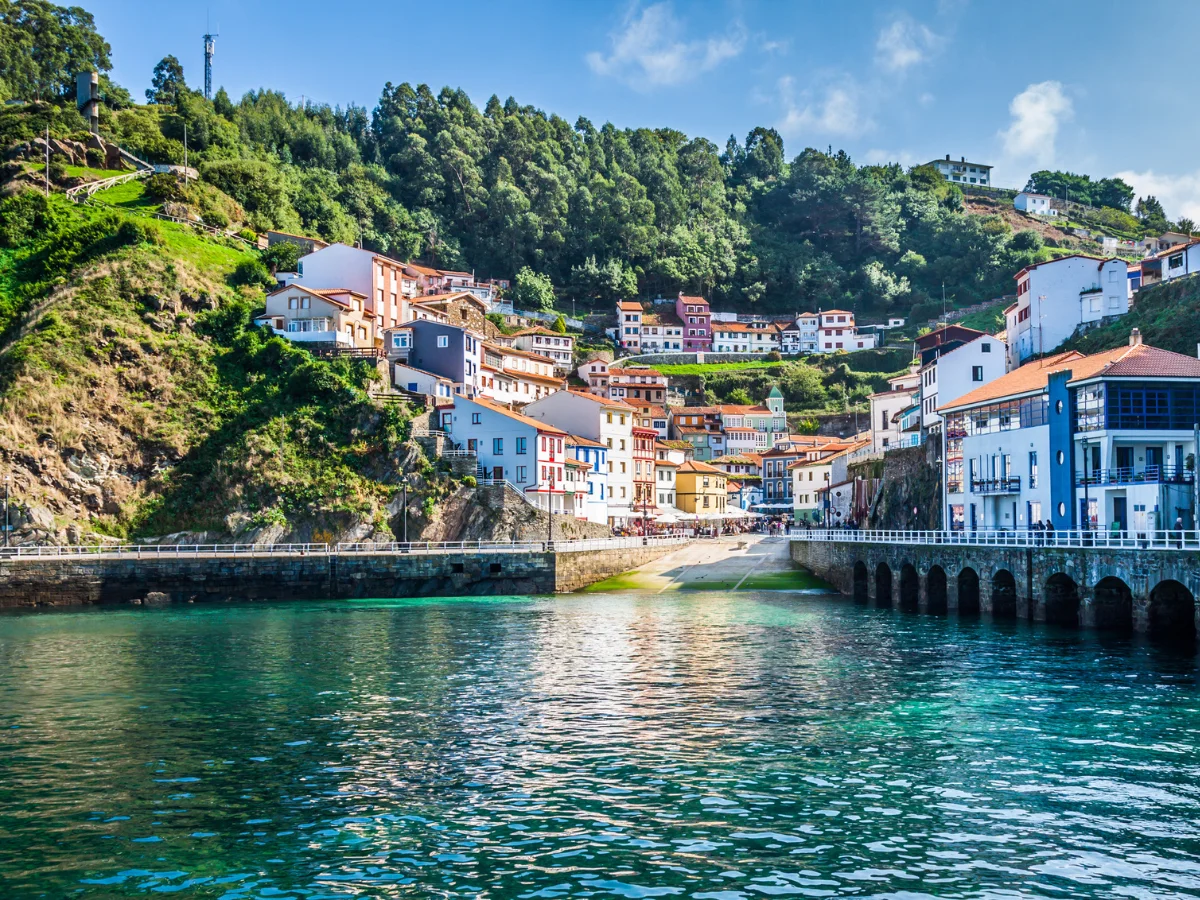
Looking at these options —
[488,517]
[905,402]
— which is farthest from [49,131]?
[905,402]

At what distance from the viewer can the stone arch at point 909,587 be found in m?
63.9

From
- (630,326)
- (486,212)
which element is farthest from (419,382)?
(486,212)

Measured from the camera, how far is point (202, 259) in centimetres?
10781

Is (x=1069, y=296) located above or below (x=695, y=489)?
above

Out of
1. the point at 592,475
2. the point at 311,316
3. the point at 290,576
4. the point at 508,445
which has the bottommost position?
the point at 290,576

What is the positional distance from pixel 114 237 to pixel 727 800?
9983 centimetres

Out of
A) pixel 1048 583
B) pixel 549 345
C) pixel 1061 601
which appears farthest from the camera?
pixel 549 345

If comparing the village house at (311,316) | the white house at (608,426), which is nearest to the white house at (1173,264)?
the white house at (608,426)

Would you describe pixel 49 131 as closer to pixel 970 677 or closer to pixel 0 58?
Result: pixel 0 58

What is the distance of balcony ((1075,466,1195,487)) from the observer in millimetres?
50188

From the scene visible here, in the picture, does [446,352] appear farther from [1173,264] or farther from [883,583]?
[1173,264]

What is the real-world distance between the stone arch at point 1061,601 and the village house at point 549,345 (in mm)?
97784

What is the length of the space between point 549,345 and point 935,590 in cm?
9422

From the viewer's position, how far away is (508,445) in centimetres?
9275
